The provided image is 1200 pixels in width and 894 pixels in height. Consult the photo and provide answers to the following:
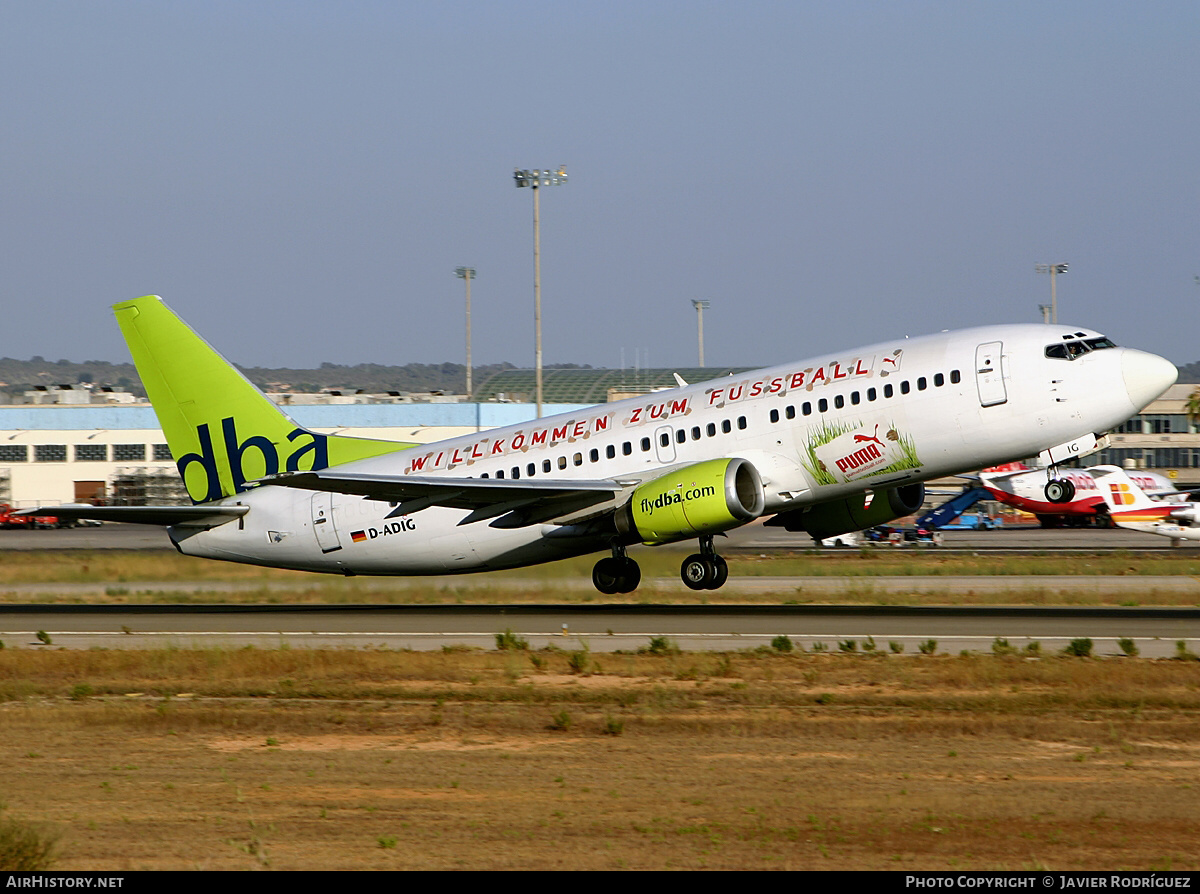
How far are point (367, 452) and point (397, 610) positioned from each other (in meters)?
4.38

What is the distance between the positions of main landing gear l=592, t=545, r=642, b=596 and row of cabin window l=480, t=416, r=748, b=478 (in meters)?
2.24

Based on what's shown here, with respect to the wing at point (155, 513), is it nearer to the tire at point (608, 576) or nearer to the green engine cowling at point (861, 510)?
the tire at point (608, 576)

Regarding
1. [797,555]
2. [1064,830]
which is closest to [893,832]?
[1064,830]

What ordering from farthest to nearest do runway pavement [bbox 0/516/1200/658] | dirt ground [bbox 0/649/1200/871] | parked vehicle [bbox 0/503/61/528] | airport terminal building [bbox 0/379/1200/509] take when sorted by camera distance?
airport terminal building [bbox 0/379/1200/509] < parked vehicle [bbox 0/503/61/528] < runway pavement [bbox 0/516/1200/658] < dirt ground [bbox 0/649/1200/871]

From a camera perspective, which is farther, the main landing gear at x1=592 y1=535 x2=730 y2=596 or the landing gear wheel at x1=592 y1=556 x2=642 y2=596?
the landing gear wheel at x1=592 y1=556 x2=642 y2=596

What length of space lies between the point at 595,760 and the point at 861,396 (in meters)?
14.9

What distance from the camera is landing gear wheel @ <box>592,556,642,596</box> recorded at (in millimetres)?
31031

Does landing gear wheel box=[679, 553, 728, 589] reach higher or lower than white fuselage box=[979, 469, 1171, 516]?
higher

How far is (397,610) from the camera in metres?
32.3

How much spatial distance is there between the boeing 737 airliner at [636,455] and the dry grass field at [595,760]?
6.85 meters

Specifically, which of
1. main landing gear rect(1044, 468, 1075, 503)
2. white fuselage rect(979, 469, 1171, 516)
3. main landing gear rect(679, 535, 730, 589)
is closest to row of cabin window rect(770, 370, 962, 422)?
main landing gear rect(1044, 468, 1075, 503)

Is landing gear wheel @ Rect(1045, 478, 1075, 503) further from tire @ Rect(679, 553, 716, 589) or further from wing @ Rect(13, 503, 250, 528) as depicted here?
wing @ Rect(13, 503, 250, 528)

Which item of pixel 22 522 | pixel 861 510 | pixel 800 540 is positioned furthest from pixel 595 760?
pixel 22 522
